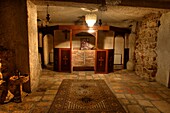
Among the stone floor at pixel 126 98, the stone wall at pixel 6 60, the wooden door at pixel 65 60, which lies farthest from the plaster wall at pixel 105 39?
the stone wall at pixel 6 60

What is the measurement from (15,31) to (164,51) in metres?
4.38

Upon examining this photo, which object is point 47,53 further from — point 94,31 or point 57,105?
point 57,105

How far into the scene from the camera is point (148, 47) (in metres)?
4.86

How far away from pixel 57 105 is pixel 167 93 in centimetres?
294

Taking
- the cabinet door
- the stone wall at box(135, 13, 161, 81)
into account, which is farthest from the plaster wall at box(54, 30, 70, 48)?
the stone wall at box(135, 13, 161, 81)

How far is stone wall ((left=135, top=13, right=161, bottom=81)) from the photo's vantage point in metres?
4.55

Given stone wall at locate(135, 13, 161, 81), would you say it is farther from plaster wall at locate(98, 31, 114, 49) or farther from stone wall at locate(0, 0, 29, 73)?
stone wall at locate(0, 0, 29, 73)

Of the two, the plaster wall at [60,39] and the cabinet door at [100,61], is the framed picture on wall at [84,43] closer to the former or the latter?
the plaster wall at [60,39]

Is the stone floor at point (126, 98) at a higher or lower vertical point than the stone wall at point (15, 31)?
lower

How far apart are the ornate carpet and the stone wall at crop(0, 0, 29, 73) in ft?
3.87

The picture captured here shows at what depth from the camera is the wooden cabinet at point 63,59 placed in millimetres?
5617

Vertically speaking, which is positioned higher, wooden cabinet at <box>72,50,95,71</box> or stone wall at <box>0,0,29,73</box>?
stone wall at <box>0,0,29,73</box>

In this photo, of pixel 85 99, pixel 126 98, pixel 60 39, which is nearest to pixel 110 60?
pixel 126 98

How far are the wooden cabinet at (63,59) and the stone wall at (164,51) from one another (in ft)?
11.3
